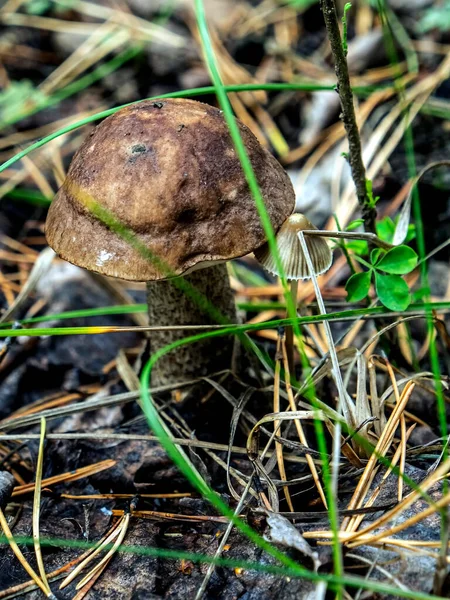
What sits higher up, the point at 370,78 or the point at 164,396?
the point at 370,78

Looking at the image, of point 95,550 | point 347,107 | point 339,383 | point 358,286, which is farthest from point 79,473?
point 347,107

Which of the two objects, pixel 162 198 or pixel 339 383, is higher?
pixel 162 198

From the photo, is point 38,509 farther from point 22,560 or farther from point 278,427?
point 278,427

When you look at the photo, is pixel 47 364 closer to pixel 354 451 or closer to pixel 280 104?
pixel 354 451

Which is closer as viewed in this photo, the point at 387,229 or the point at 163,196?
the point at 163,196

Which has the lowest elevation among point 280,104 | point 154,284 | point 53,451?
point 53,451

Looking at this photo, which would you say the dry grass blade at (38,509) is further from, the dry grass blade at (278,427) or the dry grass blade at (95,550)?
the dry grass blade at (278,427)

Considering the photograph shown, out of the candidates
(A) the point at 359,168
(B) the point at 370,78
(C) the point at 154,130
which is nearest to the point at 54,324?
(C) the point at 154,130

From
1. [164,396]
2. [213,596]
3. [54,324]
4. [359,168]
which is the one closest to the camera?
[213,596]
